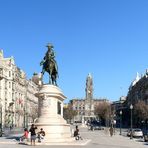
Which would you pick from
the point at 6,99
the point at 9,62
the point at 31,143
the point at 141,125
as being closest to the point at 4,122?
the point at 6,99

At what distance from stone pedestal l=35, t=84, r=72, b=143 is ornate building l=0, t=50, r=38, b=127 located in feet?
216

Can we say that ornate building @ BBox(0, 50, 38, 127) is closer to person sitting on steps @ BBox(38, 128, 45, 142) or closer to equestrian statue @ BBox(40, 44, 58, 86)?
equestrian statue @ BBox(40, 44, 58, 86)

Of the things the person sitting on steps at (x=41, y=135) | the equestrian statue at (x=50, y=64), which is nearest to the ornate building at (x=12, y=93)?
the equestrian statue at (x=50, y=64)

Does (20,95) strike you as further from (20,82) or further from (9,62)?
(9,62)

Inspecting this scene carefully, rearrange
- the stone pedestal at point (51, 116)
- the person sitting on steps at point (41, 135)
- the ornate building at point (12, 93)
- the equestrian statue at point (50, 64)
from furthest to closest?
the ornate building at point (12, 93) → the equestrian statue at point (50, 64) → the stone pedestal at point (51, 116) → the person sitting on steps at point (41, 135)

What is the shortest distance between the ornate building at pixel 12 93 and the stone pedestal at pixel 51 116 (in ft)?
216

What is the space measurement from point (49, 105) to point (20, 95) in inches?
3988

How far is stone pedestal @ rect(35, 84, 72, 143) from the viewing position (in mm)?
45344

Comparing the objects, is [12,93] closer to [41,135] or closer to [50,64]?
[50,64]

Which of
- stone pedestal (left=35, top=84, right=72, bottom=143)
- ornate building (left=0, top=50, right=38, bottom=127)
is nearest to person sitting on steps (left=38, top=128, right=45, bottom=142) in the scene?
stone pedestal (left=35, top=84, right=72, bottom=143)

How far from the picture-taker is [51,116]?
4638 centimetres

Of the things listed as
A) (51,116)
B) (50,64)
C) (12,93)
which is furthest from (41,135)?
(12,93)

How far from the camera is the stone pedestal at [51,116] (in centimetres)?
4534

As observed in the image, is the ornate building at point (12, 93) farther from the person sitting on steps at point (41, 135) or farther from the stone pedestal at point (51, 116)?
the person sitting on steps at point (41, 135)
